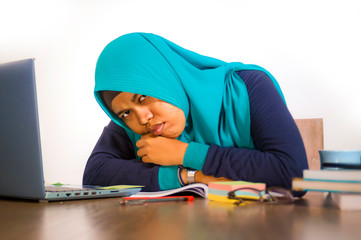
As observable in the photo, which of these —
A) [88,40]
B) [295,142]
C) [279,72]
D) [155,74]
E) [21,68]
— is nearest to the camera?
[21,68]

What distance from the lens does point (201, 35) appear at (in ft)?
10.4

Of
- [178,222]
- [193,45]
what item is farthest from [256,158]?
[193,45]

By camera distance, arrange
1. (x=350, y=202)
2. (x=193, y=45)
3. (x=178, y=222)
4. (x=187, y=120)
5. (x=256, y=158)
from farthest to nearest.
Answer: (x=193, y=45) → (x=187, y=120) → (x=256, y=158) → (x=350, y=202) → (x=178, y=222)

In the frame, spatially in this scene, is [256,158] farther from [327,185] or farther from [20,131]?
[20,131]

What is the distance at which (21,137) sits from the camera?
25.8 inches

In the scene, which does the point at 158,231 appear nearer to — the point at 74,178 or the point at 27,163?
the point at 27,163

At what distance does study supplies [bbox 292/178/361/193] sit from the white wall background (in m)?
2.29

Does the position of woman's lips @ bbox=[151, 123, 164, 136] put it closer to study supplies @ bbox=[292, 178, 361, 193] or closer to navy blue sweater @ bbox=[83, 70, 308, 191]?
navy blue sweater @ bbox=[83, 70, 308, 191]

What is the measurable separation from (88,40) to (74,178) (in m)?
1.37

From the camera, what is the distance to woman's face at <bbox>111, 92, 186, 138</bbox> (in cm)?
117

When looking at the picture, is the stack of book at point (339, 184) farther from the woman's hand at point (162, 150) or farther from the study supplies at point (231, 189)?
the woman's hand at point (162, 150)

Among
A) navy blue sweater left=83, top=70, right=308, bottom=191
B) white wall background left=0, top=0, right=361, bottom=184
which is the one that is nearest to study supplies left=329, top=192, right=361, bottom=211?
navy blue sweater left=83, top=70, right=308, bottom=191

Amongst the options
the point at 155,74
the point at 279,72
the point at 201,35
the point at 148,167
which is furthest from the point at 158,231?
the point at 201,35

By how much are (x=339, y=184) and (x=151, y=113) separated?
27.7 inches
